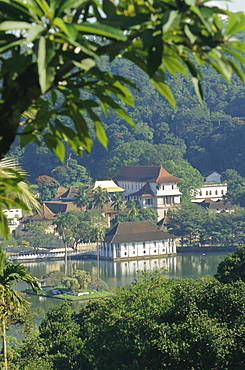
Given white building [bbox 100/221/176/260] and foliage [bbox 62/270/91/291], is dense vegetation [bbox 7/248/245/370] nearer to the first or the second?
foliage [bbox 62/270/91/291]

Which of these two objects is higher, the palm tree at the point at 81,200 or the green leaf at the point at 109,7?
the palm tree at the point at 81,200

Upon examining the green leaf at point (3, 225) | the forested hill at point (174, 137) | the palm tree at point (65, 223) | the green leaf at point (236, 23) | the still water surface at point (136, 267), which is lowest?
the still water surface at point (136, 267)

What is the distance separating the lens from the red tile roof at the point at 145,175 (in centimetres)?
6284

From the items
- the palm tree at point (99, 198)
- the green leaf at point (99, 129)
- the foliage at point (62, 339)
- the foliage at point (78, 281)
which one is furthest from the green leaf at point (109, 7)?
the palm tree at point (99, 198)

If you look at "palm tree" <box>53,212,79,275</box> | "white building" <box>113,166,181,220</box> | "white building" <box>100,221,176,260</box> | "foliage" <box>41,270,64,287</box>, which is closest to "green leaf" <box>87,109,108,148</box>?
"foliage" <box>41,270,64,287</box>

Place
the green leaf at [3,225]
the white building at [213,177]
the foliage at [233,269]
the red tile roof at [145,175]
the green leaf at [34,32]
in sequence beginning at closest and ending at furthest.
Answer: the green leaf at [34,32] < the green leaf at [3,225] < the foliage at [233,269] < the red tile roof at [145,175] < the white building at [213,177]

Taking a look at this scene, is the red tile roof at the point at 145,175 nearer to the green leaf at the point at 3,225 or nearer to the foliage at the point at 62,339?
the foliage at the point at 62,339

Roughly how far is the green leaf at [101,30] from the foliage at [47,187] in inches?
2573

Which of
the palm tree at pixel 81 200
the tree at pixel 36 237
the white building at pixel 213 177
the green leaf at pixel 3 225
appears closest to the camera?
the green leaf at pixel 3 225

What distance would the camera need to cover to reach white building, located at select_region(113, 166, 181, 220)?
61469 millimetres

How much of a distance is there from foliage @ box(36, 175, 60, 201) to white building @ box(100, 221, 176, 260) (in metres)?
17.0

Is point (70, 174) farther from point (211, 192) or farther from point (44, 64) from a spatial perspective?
point (44, 64)

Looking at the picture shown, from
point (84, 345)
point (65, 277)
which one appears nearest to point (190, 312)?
point (84, 345)

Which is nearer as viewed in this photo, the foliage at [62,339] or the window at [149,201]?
the foliage at [62,339]
